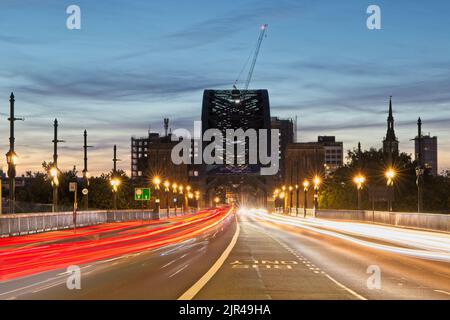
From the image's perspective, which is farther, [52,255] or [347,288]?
[52,255]

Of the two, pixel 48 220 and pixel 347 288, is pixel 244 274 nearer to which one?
pixel 347 288

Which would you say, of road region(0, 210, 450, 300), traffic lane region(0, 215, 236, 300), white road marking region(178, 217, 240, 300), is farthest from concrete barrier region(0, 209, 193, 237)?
white road marking region(178, 217, 240, 300)

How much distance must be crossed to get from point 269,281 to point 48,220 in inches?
1413

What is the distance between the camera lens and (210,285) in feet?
59.9

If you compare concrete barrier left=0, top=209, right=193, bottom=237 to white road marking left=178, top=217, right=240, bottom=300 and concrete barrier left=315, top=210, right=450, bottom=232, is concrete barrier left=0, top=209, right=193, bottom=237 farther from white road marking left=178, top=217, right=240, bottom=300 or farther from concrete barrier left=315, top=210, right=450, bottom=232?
concrete barrier left=315, top=210, right=450, bottom=232

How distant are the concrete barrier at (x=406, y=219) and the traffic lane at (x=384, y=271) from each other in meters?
12.6

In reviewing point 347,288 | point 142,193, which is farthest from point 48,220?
point 142,193

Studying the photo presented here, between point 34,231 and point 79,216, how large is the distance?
1472 centimetres

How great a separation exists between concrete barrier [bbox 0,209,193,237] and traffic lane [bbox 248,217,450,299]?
17.6 metres

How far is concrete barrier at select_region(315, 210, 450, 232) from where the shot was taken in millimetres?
46500

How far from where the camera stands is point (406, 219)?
55.7m

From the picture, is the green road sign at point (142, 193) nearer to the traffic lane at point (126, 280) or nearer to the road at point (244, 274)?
the road at point (244, 274)

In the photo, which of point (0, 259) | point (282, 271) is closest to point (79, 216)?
point (0, 259)

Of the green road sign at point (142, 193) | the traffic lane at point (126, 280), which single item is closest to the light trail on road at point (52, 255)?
the traffic lane at point (126, 280)
